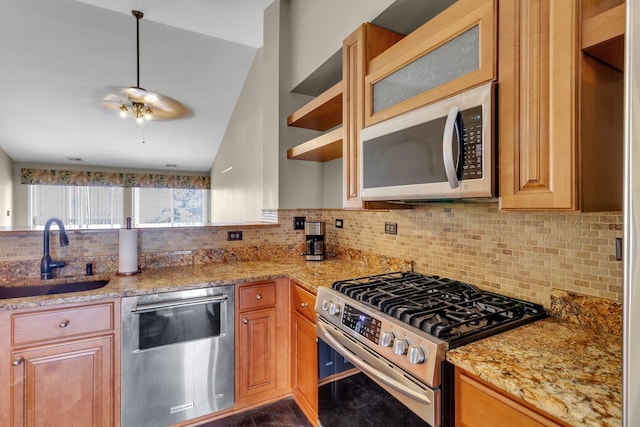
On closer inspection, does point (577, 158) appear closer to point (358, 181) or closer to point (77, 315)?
point (358, 181)

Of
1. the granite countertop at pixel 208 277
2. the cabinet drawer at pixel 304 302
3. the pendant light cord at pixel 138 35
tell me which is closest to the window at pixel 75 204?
the pendant light cord at pixel 138 35

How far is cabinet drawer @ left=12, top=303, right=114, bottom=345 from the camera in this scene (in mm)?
1490

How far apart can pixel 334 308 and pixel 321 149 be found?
113 cm

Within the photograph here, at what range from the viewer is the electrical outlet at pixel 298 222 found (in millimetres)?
2770

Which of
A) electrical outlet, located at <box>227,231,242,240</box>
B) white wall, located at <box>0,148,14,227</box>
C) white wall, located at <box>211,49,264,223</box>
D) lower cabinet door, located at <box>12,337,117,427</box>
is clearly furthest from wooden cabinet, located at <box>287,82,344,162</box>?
white wall, located at <box>0,148,14,227</box>

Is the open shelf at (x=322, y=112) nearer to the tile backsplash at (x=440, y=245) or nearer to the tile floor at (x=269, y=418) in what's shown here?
the tile backsplash at (x=440, y=245)

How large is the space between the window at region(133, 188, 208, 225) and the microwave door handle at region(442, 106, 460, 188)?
7339mm

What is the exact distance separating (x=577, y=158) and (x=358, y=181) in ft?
3.22

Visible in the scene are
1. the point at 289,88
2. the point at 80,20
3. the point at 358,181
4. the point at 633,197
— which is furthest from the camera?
the point at 80,20

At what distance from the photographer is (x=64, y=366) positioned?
1567 millimetres

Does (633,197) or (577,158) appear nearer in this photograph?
(633,197)

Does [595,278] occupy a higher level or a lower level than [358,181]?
lower

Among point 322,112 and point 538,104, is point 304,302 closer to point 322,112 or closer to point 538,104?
point 322,112

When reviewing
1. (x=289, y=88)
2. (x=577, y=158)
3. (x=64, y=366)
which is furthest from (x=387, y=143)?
(x=64, y=366)
